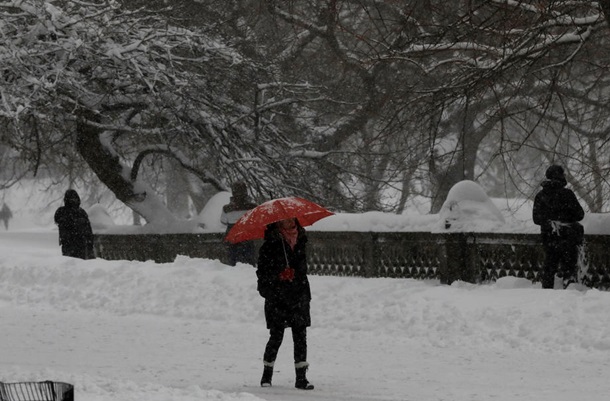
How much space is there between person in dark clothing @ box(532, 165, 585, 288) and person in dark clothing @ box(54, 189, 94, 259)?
11.0 metres

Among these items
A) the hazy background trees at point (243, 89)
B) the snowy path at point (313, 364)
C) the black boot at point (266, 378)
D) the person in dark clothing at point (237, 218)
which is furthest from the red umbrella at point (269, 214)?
the person in dark clothing at point (237, 218)

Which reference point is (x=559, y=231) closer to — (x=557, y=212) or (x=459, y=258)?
(x=557, y=212)

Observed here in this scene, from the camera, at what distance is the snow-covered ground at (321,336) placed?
992 centimetres

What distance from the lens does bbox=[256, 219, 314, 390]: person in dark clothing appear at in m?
9.72

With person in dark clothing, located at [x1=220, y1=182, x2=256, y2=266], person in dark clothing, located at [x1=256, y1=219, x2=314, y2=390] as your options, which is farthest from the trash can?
person in dark clothing, located at [x1=220, y1=182, x2=256, y2=266]

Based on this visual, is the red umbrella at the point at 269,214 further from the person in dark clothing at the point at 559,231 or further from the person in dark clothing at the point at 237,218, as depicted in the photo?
the person in dark clothing at the point at 237,218

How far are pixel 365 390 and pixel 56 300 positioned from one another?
920 centimetres

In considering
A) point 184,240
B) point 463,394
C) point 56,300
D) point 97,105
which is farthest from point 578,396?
point 97,105

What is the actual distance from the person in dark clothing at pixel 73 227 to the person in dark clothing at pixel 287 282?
44.7 feet

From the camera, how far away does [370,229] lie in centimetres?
1736

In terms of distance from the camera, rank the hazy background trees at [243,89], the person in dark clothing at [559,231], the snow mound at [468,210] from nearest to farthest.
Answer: the person in dark clothing at [559,231] < the snow mound at [468,210] < the hazy background trees at [243,89]

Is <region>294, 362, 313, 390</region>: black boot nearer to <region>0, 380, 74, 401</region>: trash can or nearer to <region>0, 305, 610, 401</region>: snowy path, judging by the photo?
<region>0, 305, 610, 401</region>: snowy path

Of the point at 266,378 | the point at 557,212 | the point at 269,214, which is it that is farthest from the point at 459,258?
the point at 269,214

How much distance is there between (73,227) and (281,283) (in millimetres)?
14166
